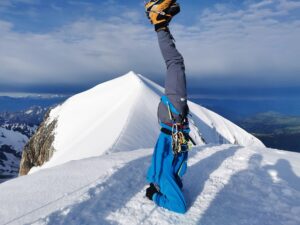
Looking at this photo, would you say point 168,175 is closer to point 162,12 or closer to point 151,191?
point 151,191

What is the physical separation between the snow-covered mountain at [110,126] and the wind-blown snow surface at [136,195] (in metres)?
13.1

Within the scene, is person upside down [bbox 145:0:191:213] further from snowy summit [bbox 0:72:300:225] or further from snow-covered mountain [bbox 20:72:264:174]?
snow-covered mountain [bbox 20:72:264:174]

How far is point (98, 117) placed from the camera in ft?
122

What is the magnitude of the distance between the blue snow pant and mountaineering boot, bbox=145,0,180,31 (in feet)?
7.94

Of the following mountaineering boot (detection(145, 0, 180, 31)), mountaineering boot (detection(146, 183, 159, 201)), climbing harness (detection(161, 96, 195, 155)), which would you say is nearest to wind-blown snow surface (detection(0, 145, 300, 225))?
mountaineering boot (detection(146, 183, 159, 201))

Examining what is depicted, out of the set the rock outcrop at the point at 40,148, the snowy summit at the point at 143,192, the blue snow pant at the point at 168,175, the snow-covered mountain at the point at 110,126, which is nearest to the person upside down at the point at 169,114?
the blue snow pant at the point at 168,175

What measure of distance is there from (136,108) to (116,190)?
84.6 feet

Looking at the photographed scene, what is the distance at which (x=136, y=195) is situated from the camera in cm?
730

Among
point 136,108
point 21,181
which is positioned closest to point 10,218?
point 21,181

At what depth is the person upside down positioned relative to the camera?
22.7 ft

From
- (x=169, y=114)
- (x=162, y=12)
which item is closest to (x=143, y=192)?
(x=169, y=114)

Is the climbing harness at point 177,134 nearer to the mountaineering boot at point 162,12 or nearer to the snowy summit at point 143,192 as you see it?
the snowy summit at point 143,192

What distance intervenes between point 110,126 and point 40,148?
74.8ft

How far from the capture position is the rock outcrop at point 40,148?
44.4 metres
